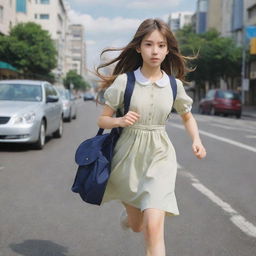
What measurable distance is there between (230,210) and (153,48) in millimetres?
2829

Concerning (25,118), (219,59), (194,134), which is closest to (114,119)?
(194,134)

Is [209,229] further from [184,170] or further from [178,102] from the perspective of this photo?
[184,170]

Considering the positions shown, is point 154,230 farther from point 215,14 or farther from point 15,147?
point 215,14

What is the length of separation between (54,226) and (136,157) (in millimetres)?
1807

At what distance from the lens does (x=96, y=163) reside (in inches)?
117

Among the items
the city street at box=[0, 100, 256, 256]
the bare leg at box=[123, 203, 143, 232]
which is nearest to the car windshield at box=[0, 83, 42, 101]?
the city street at box=[0, 100, 256, 256]

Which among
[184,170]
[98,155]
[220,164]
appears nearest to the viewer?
[98,155]

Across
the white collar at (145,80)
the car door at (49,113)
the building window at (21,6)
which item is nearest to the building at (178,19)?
the building window at (21,6)

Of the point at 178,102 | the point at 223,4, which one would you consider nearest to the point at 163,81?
the point at 178,102

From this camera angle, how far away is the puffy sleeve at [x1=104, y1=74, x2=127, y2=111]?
3018mm

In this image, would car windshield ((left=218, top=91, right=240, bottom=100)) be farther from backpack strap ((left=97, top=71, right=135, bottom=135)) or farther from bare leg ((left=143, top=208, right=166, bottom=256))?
bare leg ((left=143, top=208, right=166, bottom=256))

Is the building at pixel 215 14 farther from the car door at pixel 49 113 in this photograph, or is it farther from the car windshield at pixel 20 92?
the car windshield at pixel 20 92

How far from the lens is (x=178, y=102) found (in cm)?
320

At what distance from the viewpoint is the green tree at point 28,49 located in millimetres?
55062
